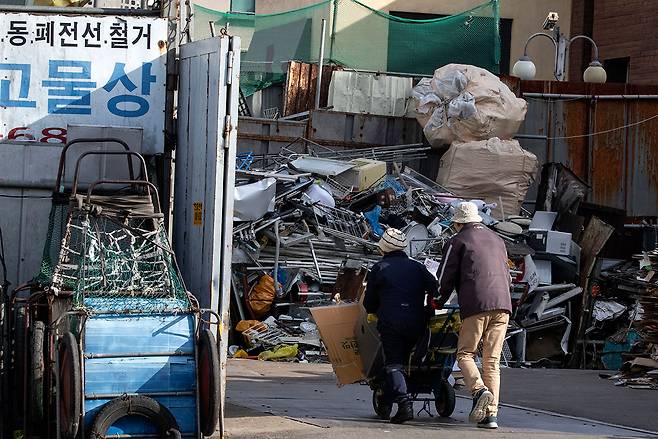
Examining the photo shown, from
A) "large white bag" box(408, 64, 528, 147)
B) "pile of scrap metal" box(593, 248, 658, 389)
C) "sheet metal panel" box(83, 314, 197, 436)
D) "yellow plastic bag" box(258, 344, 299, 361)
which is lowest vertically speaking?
"yellow plastic bag" box(258, 344, 299, 361)

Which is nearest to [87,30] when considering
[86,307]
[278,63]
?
[86,307]

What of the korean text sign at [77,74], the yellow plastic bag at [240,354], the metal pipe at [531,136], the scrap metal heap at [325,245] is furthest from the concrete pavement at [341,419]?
the metal pipe at [531,136]

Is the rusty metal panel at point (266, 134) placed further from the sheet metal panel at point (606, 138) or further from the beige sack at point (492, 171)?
the sheet metal panel at point (606, 138)

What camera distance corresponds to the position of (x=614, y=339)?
18484 mm

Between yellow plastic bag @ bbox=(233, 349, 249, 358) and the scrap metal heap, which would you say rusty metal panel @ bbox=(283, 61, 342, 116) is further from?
yellow plastic bag @ bbox=(233, 349, 249, 358)

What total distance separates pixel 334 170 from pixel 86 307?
11543 mm

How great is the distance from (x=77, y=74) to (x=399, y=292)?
338 centimetres

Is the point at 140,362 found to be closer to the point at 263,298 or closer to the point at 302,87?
the point at 263,298

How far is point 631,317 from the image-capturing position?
61.6 ft

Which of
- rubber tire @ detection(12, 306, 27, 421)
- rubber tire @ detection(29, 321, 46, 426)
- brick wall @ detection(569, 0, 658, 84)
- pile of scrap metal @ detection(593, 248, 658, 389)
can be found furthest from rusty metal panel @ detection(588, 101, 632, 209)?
rubber tire @ detection(29, 321, 46, 426)

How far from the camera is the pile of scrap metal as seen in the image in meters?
15.3

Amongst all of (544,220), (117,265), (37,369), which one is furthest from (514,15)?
(37,369)

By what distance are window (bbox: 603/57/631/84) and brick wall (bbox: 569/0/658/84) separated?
0.34 metres

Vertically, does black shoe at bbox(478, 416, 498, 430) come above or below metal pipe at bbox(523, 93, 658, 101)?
below
